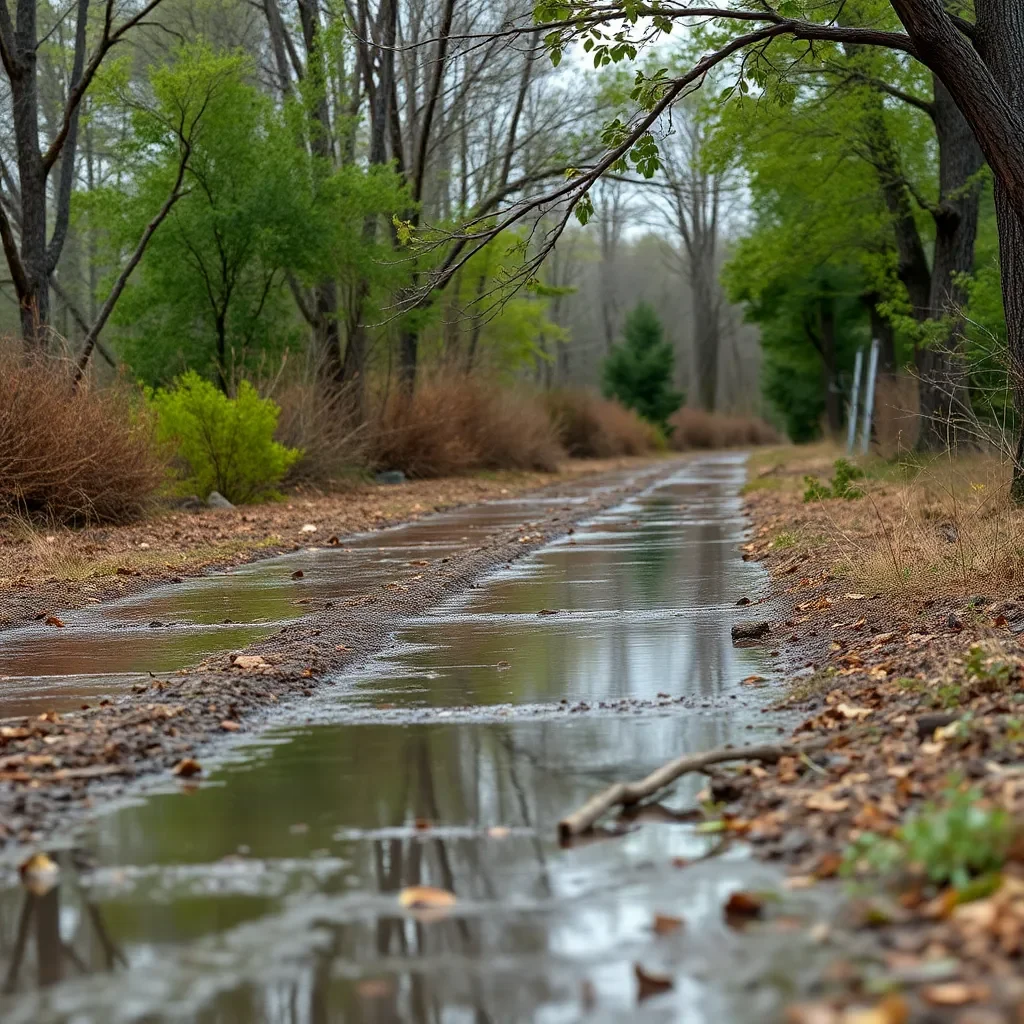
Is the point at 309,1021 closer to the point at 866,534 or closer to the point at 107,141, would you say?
the point at 866,534

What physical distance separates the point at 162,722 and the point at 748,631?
132 inches

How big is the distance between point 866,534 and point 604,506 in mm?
9102

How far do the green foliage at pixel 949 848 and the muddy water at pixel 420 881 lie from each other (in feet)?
0.96

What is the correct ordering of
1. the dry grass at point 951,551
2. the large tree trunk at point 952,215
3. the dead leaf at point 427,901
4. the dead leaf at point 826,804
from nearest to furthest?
1. the dead leaf at point 427,901
2. the dead leaf at point 826,804
3. the dry grass at point 951,551
4. the large tree trunk at point 952,215

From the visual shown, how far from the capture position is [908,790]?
3.98 m

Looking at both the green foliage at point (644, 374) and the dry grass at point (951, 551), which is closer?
the dry grass at point (951, 551)

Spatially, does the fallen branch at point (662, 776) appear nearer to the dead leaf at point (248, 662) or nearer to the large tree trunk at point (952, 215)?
the dead leaf at point (248, 662)

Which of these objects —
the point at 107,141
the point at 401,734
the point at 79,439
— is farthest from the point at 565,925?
the point at 107,141

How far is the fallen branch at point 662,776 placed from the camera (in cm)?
406

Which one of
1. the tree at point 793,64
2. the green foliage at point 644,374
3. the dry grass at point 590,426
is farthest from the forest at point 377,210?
the green foliage at point 644,374

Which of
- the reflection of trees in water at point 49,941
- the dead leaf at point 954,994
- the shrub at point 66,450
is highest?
the shrub at point 66,450

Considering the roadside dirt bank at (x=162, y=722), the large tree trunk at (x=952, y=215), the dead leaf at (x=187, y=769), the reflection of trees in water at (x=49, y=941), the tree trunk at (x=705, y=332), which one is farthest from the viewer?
the tree trunk at (x=705, y=332)

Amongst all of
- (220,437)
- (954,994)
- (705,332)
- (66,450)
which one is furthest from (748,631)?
(705,332)

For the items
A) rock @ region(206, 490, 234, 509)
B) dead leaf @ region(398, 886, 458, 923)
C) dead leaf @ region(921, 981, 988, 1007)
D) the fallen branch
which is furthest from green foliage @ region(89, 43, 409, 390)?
dead leaf @ region(921, 981, 988, 1007)
